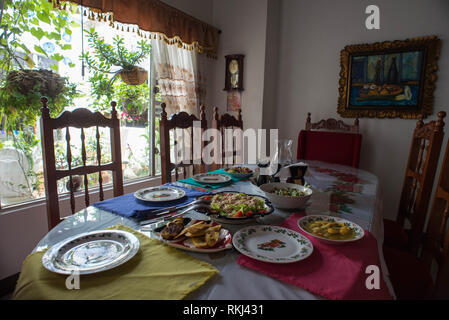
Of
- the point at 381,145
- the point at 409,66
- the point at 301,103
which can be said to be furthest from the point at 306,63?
the point at 381,145

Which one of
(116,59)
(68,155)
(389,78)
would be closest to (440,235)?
(68,155)

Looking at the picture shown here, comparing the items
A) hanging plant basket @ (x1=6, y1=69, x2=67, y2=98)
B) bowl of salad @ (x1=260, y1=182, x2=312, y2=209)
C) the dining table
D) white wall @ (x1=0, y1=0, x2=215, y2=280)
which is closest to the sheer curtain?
hanging plant basket @ (x1=6, y1=69, x2=67, y2=98)

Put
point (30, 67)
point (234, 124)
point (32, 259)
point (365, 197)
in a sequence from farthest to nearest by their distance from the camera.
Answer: point (234, 124)
point (30, 67)
point (365, 197)
point (32, 259)

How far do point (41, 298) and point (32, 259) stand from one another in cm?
16

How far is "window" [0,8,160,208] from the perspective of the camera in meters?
1.66

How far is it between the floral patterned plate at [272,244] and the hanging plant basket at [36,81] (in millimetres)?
1643

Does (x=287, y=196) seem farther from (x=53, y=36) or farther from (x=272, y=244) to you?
(x=53, y=36)

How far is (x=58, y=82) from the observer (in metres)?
1.69

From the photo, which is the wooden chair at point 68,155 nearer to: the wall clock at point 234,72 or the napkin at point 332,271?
the napkin at point 332,271

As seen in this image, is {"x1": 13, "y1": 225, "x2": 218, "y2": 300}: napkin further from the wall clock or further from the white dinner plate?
the wall clock

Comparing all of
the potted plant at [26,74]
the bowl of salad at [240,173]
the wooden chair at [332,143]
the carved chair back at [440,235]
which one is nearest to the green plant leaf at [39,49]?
the potted plant at [26,74]

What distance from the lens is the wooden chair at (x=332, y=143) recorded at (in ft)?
7.41

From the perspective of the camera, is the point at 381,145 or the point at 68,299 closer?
the point at 68,299
